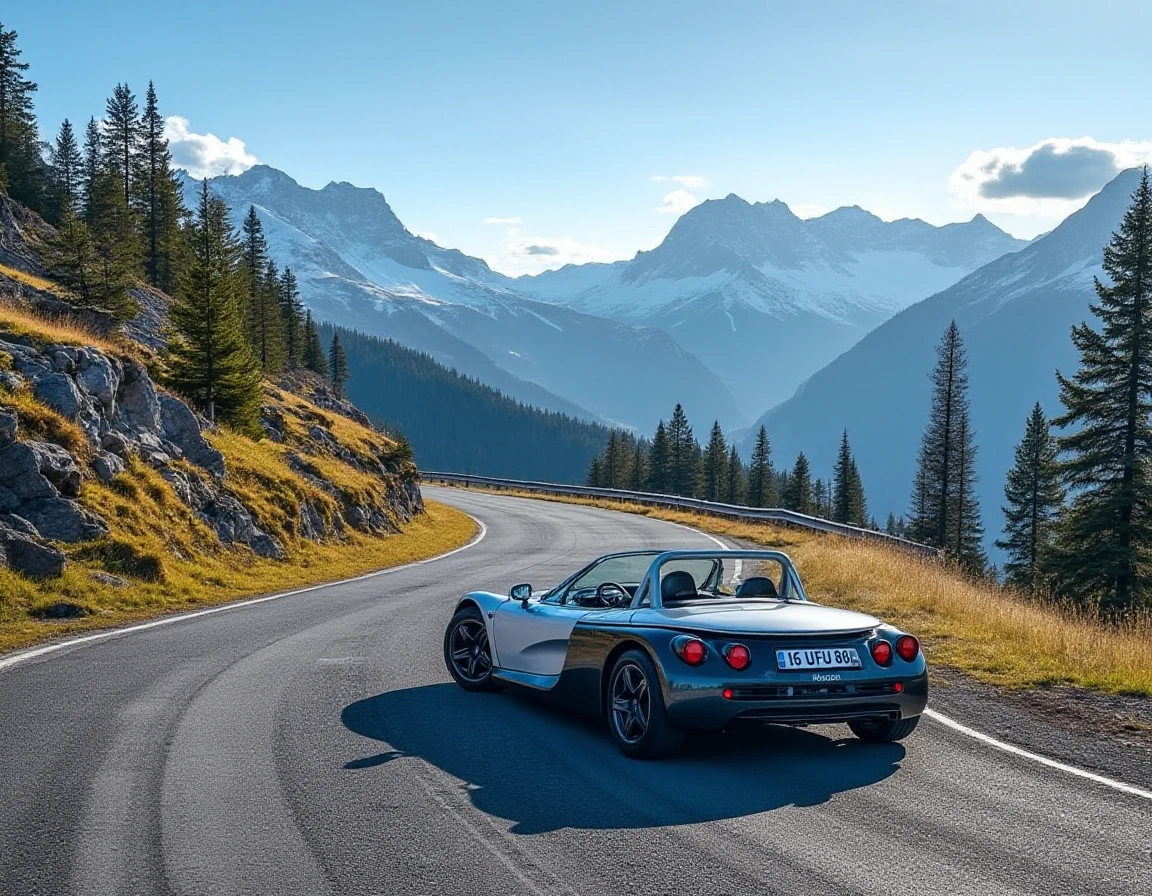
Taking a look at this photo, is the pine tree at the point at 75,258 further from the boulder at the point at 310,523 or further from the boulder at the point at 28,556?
the boulder at the point at 28,556

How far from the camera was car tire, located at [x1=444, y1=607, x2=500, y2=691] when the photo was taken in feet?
27.6

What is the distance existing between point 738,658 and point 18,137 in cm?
6294

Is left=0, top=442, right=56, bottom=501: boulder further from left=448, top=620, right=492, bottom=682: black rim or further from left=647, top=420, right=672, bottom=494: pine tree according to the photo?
left=647, top=420, right=672, bottom=494: pine tree

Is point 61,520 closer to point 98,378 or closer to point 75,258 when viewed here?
point 98,378

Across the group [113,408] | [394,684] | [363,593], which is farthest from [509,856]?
[113,408]

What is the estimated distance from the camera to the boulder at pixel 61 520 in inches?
586

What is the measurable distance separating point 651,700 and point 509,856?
186 centimetres

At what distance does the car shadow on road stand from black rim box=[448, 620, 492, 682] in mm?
585

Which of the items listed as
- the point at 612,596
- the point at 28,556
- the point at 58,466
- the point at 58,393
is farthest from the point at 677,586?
the point at 58,393

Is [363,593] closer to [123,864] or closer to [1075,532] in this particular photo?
[123,864]

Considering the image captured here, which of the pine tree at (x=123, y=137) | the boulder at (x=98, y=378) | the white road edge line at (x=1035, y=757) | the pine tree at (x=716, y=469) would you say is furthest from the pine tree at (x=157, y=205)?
the white road edge line at (x=1035, y=757)

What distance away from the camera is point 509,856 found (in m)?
4.48

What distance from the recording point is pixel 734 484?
92000 millimetres

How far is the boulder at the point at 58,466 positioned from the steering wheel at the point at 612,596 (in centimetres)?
1114
